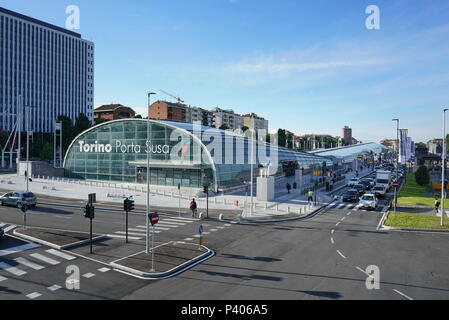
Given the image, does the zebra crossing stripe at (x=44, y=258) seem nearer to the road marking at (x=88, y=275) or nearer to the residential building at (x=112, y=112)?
the road marking at (x=88, y=275)

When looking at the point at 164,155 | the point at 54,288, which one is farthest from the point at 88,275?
the point at 164,155

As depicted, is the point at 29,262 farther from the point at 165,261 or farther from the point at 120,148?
the point at 120,148

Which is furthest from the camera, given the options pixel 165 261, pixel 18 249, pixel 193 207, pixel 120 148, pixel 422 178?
pixel 422 178

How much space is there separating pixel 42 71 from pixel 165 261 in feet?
416

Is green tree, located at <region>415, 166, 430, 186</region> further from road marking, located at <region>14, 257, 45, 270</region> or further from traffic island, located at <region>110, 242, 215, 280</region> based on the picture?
road marking, located at <region>14, 257, 45, 270</region>

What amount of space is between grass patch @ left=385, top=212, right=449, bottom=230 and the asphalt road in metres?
1.98

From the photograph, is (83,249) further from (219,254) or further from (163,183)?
(163,183)

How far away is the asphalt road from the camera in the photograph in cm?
1421

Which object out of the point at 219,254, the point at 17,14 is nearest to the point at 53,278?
the point at 219,254

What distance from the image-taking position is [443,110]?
28.1m

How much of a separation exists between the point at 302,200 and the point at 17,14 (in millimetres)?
119842

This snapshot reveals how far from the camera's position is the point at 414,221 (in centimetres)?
2941

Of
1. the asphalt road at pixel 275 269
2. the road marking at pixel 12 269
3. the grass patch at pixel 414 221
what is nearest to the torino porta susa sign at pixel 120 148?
the asphalt road at pixel 275 269
